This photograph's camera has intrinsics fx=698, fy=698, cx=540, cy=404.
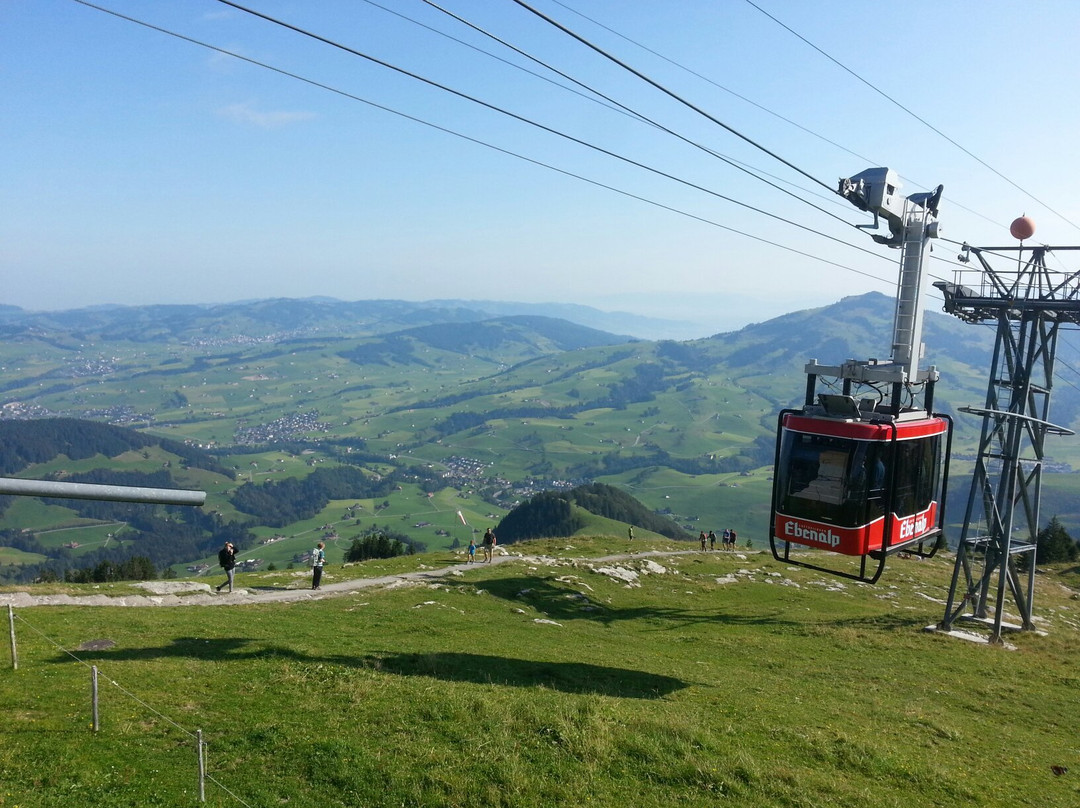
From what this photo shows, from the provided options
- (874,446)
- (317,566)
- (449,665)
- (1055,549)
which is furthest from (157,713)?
(1055,549)

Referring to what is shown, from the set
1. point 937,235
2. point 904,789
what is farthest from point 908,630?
point 904,789

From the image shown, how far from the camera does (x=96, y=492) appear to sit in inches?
216

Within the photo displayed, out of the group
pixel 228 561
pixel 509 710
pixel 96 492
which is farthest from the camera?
pixel 228 561

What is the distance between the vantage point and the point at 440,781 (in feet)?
45.4

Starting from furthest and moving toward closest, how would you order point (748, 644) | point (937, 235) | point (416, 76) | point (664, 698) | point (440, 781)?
point (748, 644), point (937, 235), point (664, 698), point (440, 781), point (416, 76)

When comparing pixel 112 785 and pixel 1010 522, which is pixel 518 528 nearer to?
pixel 1010 522

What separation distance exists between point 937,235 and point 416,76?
A: 2068cm

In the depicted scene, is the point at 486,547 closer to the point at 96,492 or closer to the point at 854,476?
the point at 854,476

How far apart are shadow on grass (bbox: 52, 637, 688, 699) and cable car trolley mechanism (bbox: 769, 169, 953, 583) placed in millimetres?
6616

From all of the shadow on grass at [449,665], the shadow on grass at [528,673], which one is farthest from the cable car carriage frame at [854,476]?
the shadow on grass at [449,665]

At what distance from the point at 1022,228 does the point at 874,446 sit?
922 inches

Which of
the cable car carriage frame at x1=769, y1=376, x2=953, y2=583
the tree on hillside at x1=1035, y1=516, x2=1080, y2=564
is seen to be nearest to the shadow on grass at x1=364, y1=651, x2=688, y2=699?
the cable car carriage frame at x1=769, y1=376, x2=953, y2=583

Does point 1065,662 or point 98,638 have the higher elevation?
point 98,638

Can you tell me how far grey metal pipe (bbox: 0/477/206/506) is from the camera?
5242 millimetres
